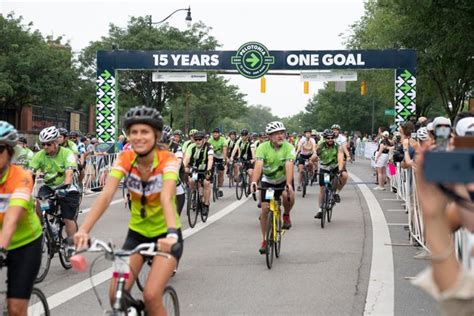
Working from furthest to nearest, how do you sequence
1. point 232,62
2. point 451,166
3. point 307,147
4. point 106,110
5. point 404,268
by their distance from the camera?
point 232,62, point 106,110, point 307,147, point 404,268, point 451,166

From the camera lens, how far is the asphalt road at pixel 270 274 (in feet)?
23.3

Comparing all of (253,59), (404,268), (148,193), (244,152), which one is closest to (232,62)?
(253,59)

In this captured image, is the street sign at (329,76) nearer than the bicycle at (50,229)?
No

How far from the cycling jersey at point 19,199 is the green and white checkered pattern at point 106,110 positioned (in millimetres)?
22782

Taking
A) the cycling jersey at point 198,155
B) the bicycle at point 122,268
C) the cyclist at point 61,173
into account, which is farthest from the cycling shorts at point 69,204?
the cycling jersey at point 198,155

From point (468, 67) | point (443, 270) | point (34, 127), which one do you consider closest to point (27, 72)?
Answer: point (34, 127)

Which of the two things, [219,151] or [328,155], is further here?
[219,151]

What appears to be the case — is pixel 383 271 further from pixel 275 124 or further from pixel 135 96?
pixel 135 96

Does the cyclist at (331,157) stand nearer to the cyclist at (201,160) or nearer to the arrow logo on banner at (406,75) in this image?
the cyclist at (201,160)

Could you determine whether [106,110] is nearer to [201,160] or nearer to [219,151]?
[219,151]

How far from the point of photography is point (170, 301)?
5172 millimetres

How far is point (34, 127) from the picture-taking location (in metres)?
57.0

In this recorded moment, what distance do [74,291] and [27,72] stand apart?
38.2 metres

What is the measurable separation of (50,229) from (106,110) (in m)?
19.0
